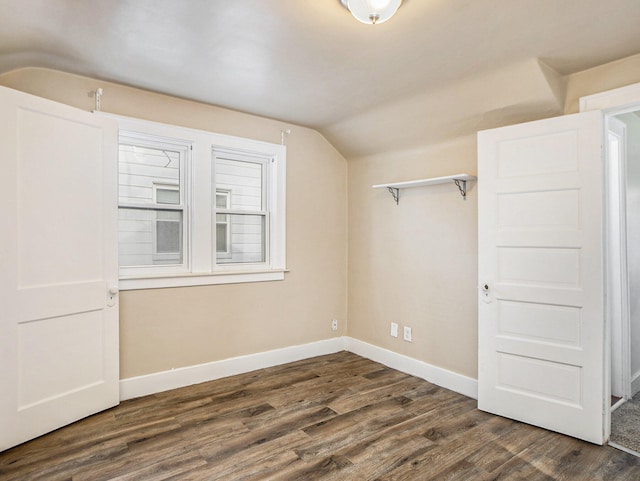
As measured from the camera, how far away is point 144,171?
3254 millimetres

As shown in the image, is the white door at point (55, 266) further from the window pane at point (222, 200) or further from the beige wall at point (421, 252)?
the beige wall at point (421, 252)

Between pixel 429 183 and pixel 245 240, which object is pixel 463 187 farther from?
pixel 245 240

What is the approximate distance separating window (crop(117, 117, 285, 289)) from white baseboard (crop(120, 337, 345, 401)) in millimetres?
756

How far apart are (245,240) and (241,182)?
0.59m

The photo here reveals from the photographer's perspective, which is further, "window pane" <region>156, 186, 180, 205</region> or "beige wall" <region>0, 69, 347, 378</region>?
"window pane" <region>156, 186, 180, 205</region>

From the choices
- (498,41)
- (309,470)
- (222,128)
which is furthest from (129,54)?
(309,470)

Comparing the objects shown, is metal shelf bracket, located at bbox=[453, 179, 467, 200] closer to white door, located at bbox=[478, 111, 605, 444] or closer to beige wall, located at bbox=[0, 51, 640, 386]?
beige wall, located at bbox=[0, 51, 640, 386]

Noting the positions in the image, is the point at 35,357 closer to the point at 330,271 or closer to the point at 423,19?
the point at 330,271

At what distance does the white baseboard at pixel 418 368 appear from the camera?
3.19 m

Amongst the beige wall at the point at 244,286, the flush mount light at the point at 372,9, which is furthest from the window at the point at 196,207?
the flush mount light at the point at 372,9

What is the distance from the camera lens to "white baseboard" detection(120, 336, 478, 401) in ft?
10.3

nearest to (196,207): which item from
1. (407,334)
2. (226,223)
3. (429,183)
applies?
(226,223)

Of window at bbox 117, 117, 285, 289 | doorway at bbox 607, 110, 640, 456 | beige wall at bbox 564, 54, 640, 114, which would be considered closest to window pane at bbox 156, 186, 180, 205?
window at bbox 117, 117, 285, 289

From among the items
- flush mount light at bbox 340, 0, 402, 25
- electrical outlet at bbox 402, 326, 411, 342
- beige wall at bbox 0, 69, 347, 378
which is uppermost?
flush mount light at bbox 340, 0, 402, 25
